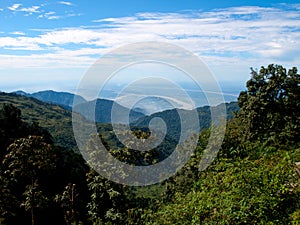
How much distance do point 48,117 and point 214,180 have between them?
4945 inches

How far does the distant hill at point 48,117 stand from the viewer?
96375 millimetres

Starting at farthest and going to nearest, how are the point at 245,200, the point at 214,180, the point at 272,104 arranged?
the point at 272,104, the point at 214,180, the point at 245,200

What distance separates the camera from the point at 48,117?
128 metres

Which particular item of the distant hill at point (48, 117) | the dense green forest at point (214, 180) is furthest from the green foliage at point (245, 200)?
the distant hill at point (48, 117)

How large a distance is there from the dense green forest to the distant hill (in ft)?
213

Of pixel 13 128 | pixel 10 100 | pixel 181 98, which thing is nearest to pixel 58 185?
pixel 13 128

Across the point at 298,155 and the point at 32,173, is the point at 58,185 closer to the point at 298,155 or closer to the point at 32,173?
the point at 32,173

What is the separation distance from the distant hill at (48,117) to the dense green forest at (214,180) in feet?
213

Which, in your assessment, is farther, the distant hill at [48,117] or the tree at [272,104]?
the distant hill at [48,117]

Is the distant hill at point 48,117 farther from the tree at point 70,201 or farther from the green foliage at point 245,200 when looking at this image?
the green foliage at point 245,200

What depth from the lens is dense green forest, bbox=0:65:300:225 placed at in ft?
24.6

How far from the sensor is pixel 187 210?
8.12 metres

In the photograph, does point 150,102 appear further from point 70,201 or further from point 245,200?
point 245,200

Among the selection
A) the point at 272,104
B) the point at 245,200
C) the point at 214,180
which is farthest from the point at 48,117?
the point at 245,200
